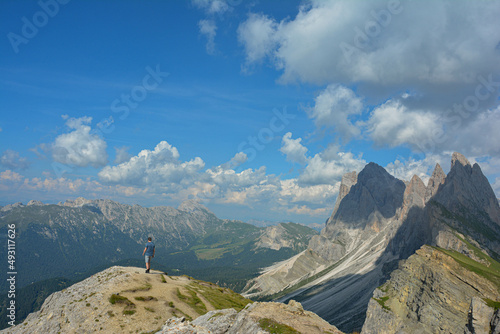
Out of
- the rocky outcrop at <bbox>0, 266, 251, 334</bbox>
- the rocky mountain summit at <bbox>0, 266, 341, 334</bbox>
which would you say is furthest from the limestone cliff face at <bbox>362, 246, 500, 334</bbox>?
the rocky outcrop at <bbox>0, 266, 251, 334</bbox>

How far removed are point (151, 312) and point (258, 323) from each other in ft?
88.5

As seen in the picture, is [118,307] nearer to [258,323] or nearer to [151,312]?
[151,312]

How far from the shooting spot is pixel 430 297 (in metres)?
94.1

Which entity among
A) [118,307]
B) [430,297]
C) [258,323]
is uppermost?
[258,323]

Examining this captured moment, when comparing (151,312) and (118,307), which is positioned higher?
(118,307)

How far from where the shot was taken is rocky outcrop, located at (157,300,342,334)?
84.1ft

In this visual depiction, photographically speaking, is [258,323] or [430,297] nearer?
[258,323]

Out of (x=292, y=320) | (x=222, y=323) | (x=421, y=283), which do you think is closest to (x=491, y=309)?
(x=421, y=283)

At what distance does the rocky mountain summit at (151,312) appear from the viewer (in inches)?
1091

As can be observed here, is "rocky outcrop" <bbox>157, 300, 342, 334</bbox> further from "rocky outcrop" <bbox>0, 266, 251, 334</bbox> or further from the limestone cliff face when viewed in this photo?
the limestone cliff face

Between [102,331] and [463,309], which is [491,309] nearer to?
[463,309]

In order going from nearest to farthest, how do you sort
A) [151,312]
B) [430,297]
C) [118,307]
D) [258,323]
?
1. [258,323]
2. [118,307]
3. [151,312]
4. [430,297]

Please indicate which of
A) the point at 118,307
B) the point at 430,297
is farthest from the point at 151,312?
the point at 430,297

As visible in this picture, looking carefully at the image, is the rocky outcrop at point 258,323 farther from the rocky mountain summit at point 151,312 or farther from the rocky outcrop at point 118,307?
the rocky outcrop at point 118,307
